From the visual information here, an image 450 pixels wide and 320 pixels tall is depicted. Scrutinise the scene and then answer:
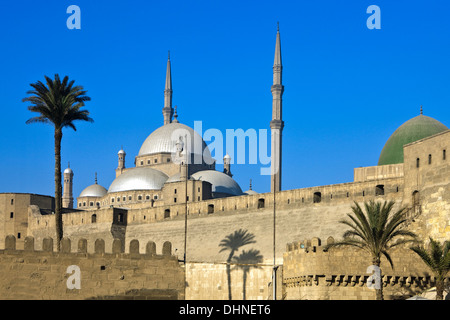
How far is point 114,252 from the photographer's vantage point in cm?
3659

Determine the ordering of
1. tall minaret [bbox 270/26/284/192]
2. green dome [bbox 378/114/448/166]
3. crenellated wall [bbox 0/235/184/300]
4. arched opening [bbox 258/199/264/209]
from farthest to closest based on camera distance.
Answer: tall minaret [bbox 270/26/284/192]
arched opening [bbox 258/199/264/209]
green dome [bbox 378/114/448/166]
crenellated wall [bbox 0/235/184/300]

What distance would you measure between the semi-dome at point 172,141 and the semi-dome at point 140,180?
4536 millimetres

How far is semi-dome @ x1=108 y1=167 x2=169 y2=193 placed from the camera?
302ft

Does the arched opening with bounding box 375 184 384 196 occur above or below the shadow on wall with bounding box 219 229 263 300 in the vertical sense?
above

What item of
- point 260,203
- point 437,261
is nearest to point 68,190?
point 260,203

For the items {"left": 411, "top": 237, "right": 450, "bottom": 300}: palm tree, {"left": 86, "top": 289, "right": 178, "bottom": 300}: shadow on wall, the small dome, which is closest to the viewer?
{"left": 411, "top": 237, "right": 450, "bottom": 300}: palm tree

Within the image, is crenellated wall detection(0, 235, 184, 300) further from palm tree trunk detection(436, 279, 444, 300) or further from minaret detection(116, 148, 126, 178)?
minaret detection(116, 148, 126, 178)

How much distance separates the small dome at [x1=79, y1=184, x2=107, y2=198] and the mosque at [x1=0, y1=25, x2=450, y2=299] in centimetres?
738

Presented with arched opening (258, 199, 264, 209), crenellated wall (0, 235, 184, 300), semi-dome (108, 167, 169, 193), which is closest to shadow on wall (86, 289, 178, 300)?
crenellated wall (0, 235, 184, 300)

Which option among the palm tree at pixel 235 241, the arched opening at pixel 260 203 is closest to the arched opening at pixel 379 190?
the palm tree at pixel 235 241
